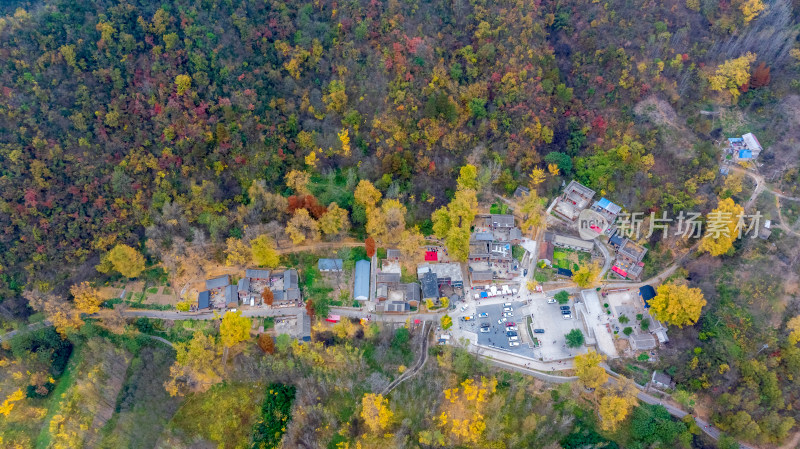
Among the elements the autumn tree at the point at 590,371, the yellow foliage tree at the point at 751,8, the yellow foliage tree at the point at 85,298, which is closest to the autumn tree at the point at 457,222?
the autumn tree at the point at 590,371

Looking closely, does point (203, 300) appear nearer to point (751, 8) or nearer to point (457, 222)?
point (457, 222)

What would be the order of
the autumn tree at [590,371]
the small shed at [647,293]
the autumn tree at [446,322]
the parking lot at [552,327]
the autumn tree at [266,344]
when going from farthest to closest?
the small shed at [647,293]
the autumn tree at [446,322]
the parking lot at [552,327]
the autumn tree at [266,344]
the autumn tree at [590,371]

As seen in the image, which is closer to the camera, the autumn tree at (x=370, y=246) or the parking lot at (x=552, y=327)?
the parking lot at (x=552, y=327)

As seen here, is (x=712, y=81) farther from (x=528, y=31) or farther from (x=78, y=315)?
(x=78, y=315)

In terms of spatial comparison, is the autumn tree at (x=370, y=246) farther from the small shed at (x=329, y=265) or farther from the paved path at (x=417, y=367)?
the paved path at (x=417, y=367)

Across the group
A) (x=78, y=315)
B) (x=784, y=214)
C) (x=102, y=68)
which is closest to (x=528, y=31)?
(x=784, y=214)

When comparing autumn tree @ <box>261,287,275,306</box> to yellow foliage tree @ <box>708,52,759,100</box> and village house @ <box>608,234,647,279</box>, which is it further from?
yellow foliage tree @ <box>708,52,759,100</box>

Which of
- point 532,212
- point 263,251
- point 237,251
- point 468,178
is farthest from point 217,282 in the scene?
point 532,212
